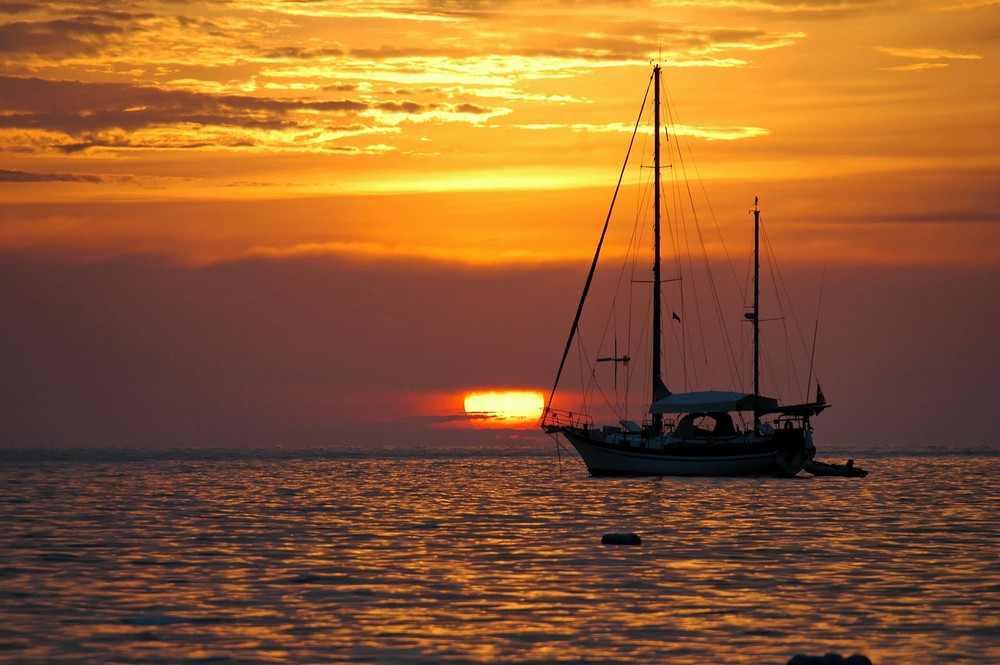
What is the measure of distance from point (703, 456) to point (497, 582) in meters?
56.2

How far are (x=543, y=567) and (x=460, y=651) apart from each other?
13.1 m

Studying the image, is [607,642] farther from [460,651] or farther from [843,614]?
[843,614]

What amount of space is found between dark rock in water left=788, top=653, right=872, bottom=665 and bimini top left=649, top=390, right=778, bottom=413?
222ft

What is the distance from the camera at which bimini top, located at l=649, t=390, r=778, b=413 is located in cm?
8975

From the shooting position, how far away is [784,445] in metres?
91.6

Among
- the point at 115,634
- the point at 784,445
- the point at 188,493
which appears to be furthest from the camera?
the point at 784,445

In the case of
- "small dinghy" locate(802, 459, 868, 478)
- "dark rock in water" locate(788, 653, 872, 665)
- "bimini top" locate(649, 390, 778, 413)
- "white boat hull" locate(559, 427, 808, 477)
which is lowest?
"small dinghy" locate(802, 459, 868, 478)

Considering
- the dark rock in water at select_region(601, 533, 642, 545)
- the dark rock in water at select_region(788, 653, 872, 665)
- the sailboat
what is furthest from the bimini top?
the dark rock in water at select_region(788, 653, 872, 665)

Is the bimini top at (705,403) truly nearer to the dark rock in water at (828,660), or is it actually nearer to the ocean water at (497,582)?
the ocean water at (497,582)

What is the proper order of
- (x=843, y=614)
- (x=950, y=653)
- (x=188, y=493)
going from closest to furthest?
(x=950, y=653) < (x=843, y=614) < (x=188, y=493)

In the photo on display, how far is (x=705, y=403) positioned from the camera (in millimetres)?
90000

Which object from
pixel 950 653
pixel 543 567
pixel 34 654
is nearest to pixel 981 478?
pixel 543 567

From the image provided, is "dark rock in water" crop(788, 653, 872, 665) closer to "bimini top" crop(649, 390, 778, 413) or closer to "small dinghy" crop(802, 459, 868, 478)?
"bimini top" crop(649, 390, 778, 413)

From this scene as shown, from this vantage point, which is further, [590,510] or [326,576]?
[590,510]
